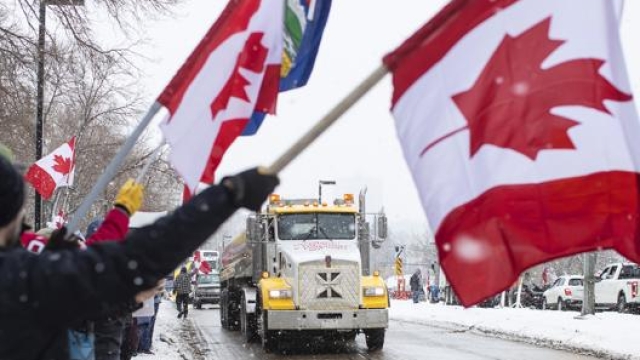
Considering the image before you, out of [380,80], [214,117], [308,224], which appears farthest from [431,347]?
[380,80]

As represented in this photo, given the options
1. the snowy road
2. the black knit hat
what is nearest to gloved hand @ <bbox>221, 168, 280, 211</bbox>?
the black knit hat

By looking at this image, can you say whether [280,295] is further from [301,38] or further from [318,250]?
[301,38]

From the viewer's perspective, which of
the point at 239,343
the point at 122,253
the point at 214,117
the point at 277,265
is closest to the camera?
the point at 122,253

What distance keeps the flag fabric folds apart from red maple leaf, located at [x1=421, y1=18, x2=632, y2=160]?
1.89 metres

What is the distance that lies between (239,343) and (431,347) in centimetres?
430

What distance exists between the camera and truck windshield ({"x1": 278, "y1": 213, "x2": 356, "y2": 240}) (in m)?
16.5

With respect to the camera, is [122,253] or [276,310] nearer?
[122,253]

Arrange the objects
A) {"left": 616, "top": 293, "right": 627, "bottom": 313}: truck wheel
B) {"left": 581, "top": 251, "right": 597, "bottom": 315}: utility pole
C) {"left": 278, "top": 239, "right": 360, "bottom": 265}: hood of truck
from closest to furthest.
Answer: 1. {"left": 278, "top": 239, "right": 360, "bottom": 265}: hood of truck
2. {"left": 581, "top": 251, "right": 597, "bottom": 315}: utility pole
3. {"left": 616, "top": 293, "right": 627, "bottom": 313}: truck wheel

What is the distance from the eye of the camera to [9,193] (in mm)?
2379

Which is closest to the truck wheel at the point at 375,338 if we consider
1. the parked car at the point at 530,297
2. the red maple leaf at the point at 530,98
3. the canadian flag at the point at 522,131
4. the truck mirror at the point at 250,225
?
the truck mirror at the point at 250,225

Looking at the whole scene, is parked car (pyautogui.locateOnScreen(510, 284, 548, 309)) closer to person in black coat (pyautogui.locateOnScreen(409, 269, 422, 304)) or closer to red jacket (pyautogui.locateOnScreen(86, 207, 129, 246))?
person in black coat (pyautogui.locateOnScreen(409, 269, 422, 304))

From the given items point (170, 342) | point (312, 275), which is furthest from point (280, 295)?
point (170, 342)

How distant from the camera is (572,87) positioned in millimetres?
3965

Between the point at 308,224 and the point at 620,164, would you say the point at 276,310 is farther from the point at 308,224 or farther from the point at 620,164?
the point at 620,164
